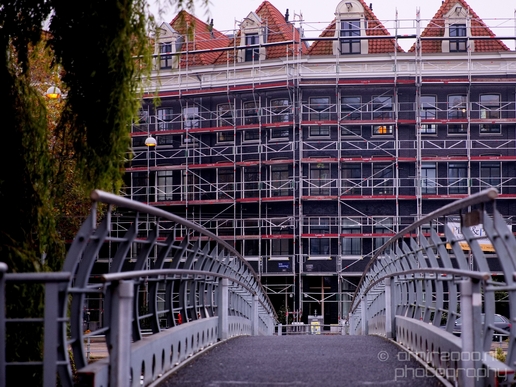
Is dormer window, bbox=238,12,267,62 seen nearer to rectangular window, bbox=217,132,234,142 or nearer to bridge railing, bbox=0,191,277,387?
rectangular window, bbox=217,132,234,142

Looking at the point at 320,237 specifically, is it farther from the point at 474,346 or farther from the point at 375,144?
the point at 474,346

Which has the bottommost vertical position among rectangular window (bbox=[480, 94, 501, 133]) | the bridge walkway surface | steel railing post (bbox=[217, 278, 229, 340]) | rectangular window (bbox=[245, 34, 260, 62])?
the bridge walkway surface

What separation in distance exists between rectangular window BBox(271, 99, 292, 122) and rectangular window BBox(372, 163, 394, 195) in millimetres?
4643

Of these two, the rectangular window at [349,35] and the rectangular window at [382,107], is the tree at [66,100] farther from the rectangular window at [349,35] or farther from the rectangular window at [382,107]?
the rectangular window at [349,35]

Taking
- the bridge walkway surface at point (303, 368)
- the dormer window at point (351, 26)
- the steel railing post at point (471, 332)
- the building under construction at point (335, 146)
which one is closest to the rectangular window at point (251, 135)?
the building under construction at point (335, 146)

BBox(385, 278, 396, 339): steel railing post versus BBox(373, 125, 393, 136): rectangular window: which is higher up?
BBox(373, 125, 393, 136): rectangular window

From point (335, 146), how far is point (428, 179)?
4.38 metres

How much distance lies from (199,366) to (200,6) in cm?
302

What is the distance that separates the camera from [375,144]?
4278 centimetres

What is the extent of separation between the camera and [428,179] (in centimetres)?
4209

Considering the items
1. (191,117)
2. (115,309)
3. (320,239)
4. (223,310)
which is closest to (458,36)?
(320,239)

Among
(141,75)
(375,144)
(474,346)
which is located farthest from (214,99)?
(474,346)

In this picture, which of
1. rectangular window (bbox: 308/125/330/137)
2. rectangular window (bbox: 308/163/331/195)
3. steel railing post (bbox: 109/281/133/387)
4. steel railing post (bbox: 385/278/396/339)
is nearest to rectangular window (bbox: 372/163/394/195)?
rectangular window (bbox: 308/163/331/195)

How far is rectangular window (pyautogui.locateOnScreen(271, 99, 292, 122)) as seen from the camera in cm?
4350
